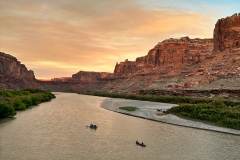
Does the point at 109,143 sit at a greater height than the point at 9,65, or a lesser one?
lesser

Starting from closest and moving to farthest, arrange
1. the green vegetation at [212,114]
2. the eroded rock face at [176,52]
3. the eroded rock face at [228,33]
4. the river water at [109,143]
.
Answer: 1. the river water at [109,143]
2. the green vegetation at [212,114]
3. the eroded rock face at [228,33]
4. the eroded rock face at [176,52]

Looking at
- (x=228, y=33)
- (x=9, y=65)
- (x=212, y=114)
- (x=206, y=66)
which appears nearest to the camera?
(x=212, y=114)

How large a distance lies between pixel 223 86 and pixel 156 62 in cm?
7974

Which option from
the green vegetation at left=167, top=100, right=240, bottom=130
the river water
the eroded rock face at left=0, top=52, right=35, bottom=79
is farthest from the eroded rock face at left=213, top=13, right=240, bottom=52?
the eroded rock face at left=0, top=52, right=35, bottom=79

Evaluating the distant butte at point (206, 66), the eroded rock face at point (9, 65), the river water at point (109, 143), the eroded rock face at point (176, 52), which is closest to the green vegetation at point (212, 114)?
the river water at point (109, 143)

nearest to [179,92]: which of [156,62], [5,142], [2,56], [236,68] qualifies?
[236,68]

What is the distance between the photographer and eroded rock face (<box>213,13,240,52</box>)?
250 ft

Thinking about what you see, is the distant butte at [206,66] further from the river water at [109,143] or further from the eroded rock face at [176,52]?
the river water at [109,143]

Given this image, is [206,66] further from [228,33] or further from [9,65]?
[9,65]

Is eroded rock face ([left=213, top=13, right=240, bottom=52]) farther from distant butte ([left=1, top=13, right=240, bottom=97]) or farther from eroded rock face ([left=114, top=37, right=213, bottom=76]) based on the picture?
eroded rock face ([left=114, top=37, right=213, bottom=76])

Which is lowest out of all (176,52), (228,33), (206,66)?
(206,66)

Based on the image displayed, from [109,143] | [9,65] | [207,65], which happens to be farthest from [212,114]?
[9,65]

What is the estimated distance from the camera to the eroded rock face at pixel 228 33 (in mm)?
76150

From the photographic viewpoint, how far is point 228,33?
264 ft
